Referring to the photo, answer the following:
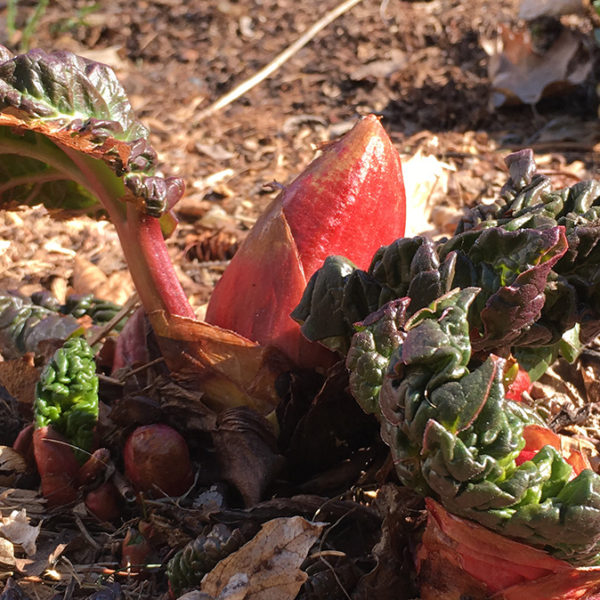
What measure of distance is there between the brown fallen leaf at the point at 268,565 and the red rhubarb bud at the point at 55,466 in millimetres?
534

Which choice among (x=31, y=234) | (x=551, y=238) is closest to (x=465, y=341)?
(x=551, y=238)

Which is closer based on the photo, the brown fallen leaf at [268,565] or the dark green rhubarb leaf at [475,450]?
the dark green rhubarb leaf at [475,450]

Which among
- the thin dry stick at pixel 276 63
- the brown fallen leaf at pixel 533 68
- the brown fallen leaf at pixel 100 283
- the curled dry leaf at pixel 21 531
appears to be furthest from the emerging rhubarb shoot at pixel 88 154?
the brown fallen leaf at pixel 533 68

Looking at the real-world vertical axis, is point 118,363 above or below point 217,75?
below

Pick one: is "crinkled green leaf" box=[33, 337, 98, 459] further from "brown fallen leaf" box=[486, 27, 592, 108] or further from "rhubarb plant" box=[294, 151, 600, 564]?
"brown fallen leaf" box=[486, 27, 592, 108]

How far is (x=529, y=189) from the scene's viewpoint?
6.28 feet

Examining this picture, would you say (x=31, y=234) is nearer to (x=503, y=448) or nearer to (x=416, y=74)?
(x=416, y=74)

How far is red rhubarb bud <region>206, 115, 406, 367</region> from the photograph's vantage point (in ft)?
6.24

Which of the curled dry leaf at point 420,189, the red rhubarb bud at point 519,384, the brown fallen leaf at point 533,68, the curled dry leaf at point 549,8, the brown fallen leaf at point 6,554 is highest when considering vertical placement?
the curled dry leaf at point 549,8

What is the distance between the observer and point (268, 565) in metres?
1.57

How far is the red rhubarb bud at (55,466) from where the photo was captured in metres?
1.93

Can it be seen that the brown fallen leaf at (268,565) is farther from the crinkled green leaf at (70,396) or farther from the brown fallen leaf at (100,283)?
the brown fallen leaf at (100,283)

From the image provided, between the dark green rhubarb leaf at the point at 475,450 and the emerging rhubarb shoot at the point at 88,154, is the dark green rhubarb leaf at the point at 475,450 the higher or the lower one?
the lower one

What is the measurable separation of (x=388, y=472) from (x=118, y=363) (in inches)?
32.0
